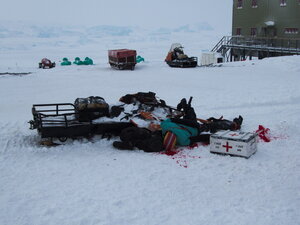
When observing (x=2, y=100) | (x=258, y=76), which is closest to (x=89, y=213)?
(x=2, y=100)

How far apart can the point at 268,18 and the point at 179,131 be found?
94.8ft

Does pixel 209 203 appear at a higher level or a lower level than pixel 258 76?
lower

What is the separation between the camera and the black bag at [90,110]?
7438mm

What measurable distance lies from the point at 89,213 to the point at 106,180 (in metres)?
1.06

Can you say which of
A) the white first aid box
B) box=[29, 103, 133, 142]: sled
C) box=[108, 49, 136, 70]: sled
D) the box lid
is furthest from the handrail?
box=[29, 103, 133, 142]: sled

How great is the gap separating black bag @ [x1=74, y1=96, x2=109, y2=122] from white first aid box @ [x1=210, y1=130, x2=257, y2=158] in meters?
2.57

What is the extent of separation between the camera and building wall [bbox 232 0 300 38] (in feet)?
98.7

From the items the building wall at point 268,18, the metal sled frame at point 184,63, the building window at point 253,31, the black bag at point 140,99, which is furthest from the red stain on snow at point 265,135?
the building window at point 253,31

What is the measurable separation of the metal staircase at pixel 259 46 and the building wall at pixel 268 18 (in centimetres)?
132

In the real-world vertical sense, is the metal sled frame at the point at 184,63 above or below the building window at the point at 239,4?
below

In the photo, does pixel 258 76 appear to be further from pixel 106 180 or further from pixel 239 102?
pixel 106 180

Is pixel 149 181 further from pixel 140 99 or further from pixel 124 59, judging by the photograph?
pixel 124 59

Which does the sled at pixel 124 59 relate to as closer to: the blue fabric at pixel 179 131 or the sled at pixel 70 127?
the sled at pixel 70 127

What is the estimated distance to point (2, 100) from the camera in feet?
42.8
